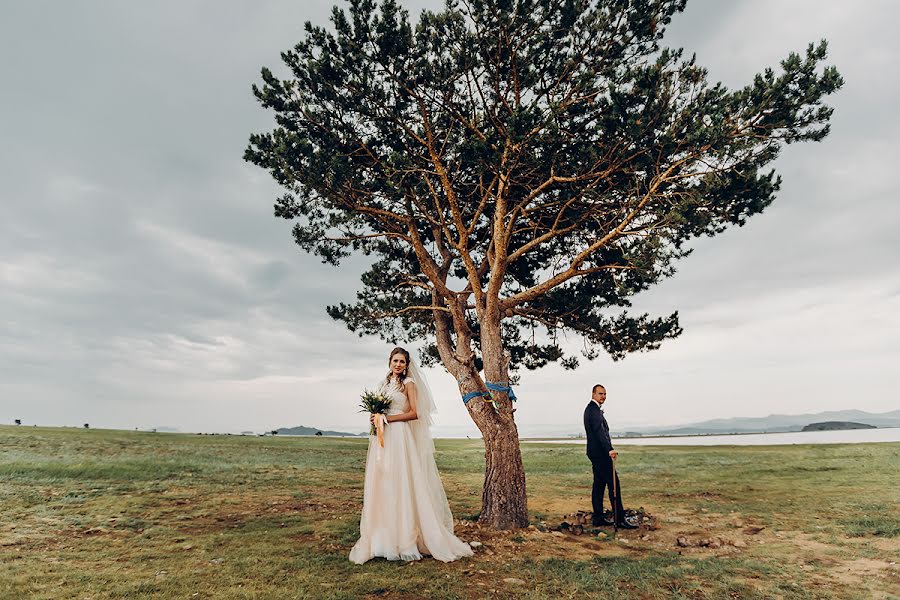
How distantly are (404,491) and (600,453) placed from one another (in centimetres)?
516

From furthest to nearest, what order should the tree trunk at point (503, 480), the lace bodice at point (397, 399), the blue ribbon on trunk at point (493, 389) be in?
the blue ribbon on trunk at point (493, 389) < the tree trunk at point (503, 480) < the lace bodice at point (397, 399)

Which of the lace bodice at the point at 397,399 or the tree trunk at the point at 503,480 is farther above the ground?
the lace bodice at the point at 397,399

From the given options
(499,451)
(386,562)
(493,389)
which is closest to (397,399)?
(386,562)

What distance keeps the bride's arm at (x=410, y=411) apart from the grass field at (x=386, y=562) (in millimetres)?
2478

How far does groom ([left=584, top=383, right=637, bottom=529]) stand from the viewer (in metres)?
11.6

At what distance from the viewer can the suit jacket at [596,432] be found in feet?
38.1

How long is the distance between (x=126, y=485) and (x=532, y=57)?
18412 mm

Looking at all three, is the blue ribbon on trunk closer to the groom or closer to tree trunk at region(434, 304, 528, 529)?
tree trunk at region(434, 304, 528, 529)

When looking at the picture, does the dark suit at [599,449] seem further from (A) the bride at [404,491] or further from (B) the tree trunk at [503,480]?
(A) the bride at [404,491]

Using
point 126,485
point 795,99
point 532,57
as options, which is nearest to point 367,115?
point 532,57

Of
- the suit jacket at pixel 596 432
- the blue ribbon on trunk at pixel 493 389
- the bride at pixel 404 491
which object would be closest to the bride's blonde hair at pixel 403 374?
the bride at pixel 404 491

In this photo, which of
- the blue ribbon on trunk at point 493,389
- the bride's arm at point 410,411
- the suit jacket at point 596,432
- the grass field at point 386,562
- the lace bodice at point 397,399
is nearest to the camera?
the grass field at point 386,562

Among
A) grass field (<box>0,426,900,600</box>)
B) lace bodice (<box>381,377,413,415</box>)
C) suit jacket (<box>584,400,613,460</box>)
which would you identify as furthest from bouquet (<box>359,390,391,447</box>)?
suit jacket (<box>584,400,613,460</box>)

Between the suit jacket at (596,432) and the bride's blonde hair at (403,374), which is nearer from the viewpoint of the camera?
the bride's blonde hair at (403,374)
